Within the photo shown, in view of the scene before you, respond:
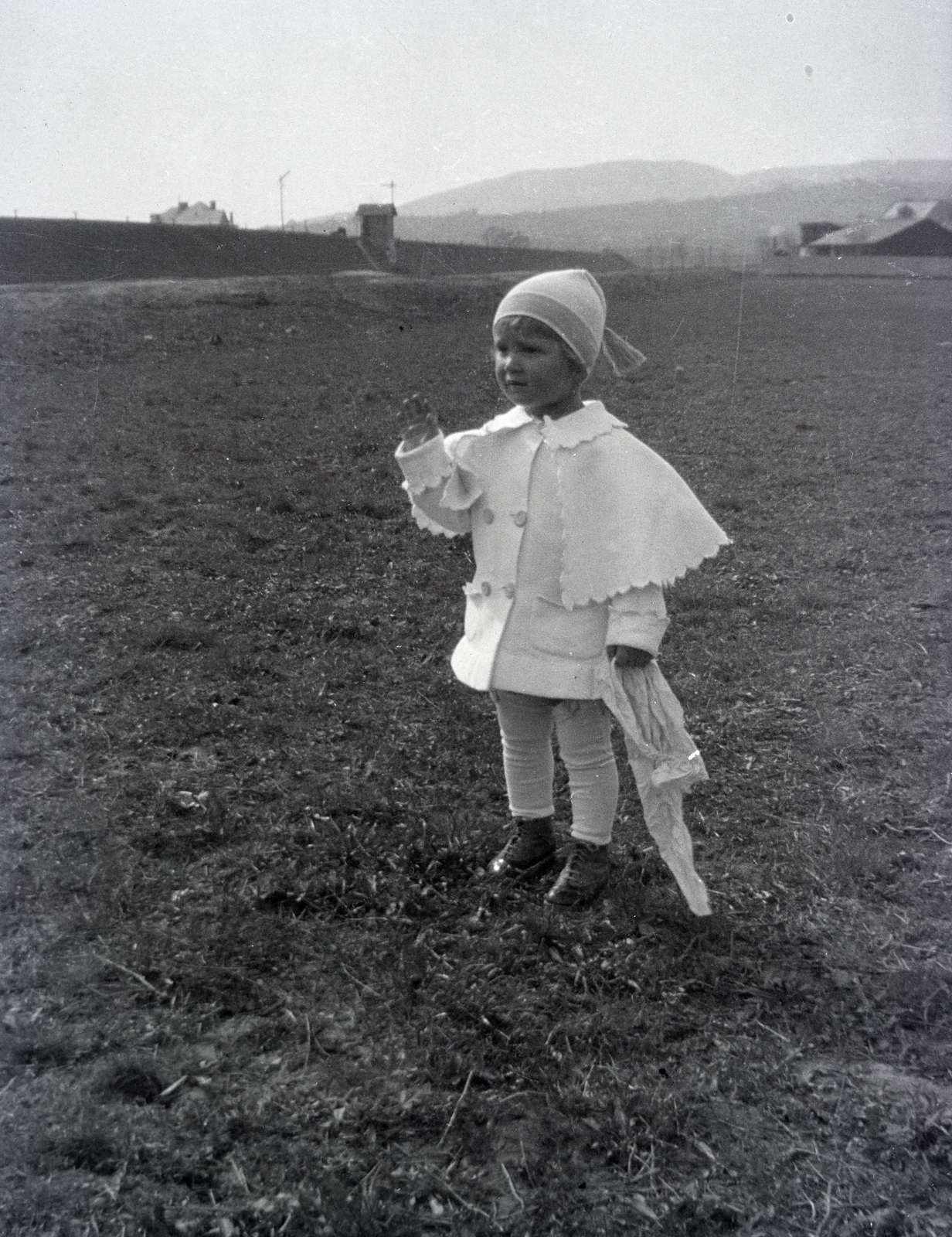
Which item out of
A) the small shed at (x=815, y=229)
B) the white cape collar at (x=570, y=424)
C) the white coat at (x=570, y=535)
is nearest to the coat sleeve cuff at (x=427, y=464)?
the white coat at (x=570, y=535)

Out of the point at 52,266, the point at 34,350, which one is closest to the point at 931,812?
the point at 34,350

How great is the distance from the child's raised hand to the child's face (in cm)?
20

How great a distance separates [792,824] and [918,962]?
0.79 m

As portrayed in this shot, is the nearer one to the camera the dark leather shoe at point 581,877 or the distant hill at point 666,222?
the dark leather shoe at point 581,877

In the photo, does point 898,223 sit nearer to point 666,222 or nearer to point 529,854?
point 666,222

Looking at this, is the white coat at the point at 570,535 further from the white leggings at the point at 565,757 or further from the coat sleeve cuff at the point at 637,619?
the white leggings at the point at 565,757

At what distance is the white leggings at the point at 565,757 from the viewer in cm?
305

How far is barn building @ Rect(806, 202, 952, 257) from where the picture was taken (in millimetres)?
51375

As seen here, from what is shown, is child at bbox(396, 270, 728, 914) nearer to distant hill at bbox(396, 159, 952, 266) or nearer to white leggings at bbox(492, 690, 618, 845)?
white leggings at bbox(492, 690, 618, 845)

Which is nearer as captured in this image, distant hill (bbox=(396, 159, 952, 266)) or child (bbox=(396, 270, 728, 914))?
child (bbox=(396, 270, 728, 914))

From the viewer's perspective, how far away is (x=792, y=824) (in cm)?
363

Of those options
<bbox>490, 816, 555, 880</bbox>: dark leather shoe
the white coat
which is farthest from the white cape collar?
<bbox>490, 816, 555, 880</bbox>: dark leather shoe

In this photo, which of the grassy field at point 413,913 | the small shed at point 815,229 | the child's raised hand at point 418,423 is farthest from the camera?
the small shed at point 815,229

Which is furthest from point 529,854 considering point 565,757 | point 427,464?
point 427,464
